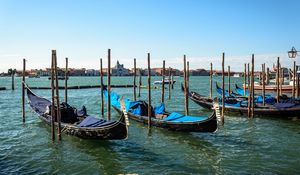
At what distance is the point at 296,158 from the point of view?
9703 millimetres

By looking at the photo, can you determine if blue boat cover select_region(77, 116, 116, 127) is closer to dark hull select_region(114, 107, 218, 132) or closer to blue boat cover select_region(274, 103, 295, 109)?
dark hull select_region(114, 107, 218, 132)

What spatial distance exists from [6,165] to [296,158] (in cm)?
831

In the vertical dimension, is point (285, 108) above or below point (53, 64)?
below

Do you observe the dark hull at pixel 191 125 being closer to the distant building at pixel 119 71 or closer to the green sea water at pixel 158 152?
the green sea water at pixel 158 152

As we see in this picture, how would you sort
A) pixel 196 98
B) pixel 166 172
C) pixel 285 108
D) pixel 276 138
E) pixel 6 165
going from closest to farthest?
pixel 166 172 → pixel 6 165 → pixel 276 138 → pixel 285 108 → pixel 196 98

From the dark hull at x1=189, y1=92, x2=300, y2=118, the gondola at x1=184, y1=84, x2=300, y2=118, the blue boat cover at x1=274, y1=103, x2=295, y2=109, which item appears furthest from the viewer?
the blue boat cover at x1=274, y1=103, x2=295, y2=109

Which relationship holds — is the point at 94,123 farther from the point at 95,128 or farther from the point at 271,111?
the point at 271,111

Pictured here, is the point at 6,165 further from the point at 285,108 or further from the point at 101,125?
the point at 285,108

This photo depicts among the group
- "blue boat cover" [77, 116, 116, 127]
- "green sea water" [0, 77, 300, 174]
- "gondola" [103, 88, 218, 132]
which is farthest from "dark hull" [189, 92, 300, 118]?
"blue boat cover" [77, 116, 116, 127]

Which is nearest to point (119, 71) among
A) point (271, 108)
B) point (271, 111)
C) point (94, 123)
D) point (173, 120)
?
point (271, 108)

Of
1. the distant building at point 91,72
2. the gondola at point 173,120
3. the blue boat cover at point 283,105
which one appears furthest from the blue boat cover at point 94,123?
the distant building at point 91,72

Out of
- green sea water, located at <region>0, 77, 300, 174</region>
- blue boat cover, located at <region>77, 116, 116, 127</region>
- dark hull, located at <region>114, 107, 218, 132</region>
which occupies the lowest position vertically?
green sea water, located at <region>0, 77, 300, 174</region>

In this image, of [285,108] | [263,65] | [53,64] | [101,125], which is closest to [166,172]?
[101,125]

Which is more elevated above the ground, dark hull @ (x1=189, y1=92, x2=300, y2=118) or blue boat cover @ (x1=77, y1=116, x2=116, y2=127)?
blue boat cover @ (x1=77, y1=116, x2=116, y2=127)
